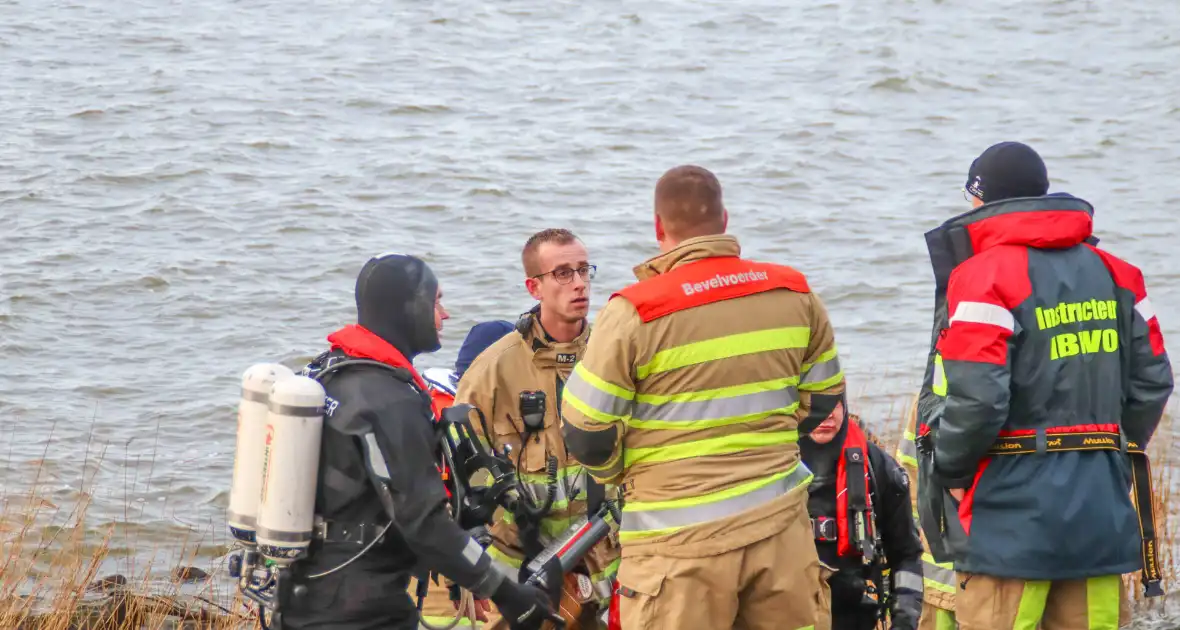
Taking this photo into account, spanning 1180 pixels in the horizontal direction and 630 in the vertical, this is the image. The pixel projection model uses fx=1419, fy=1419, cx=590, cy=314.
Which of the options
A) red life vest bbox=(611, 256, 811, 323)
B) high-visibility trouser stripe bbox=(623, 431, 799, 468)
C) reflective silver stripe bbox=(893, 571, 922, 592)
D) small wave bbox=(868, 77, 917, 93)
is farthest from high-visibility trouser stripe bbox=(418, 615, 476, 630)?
small wave bbox=(868, 77, 917, 93)

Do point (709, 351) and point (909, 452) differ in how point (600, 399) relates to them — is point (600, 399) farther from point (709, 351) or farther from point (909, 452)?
point (909, 452)

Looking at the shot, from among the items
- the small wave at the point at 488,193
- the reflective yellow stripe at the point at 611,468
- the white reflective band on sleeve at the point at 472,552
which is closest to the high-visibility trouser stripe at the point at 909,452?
the reflective yellow stripe at the point at 611,468

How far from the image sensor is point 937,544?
4.92 metres

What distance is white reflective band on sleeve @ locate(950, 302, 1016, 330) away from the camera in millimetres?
4492

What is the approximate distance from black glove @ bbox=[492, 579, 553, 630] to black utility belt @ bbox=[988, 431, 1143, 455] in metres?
1.56


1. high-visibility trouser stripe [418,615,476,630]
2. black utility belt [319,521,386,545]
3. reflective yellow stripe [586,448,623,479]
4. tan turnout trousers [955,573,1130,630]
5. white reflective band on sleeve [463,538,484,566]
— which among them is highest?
reflective yellow stripe [586,448,623,479]

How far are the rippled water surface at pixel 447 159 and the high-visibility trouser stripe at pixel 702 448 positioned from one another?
640cm

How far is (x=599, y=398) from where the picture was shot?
164 inches

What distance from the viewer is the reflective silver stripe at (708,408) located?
13.9ft

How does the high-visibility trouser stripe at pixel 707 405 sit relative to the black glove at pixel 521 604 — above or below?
above

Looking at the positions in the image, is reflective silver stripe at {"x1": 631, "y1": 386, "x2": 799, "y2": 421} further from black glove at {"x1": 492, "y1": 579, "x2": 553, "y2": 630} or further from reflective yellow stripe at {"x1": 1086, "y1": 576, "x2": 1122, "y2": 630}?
reflective yellow stripe at {"x1": 1086, "y1": 576, "x2": 1122, "y2": 630}

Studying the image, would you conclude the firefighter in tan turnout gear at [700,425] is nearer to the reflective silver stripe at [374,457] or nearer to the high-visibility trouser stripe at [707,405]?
the high-visibility trouser stripe at [707,405]

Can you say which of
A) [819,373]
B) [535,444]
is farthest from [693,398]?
[535,444]

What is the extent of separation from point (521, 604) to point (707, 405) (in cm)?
83
